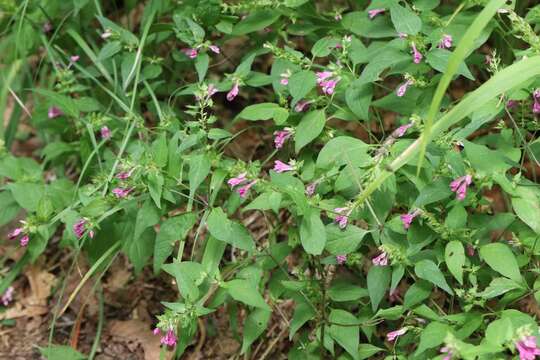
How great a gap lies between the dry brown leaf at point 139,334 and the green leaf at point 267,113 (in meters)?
1.06

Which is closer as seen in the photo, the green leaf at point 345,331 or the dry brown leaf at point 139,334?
the green leaf at point 345,331

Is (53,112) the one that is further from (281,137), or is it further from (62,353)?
(281,137)

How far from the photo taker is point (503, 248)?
2.22m

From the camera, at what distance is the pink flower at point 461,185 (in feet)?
7.14

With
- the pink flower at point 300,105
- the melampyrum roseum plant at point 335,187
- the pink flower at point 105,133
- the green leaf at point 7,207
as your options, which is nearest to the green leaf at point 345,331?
the melampyrum roseum plant at point 335,187

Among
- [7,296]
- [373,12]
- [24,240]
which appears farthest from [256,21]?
[7,296]

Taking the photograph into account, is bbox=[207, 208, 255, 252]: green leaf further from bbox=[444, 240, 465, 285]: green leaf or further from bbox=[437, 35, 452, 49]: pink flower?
bbox=[437, 35, 452, 49]: pink flower

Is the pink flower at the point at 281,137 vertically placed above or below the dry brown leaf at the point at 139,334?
above

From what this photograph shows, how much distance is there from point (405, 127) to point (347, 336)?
28.2 inches

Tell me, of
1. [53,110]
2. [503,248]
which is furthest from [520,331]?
[53,110]

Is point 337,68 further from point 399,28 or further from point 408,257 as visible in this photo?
point 408,257

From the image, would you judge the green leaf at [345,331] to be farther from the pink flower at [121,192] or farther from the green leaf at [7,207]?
the green leaf at [7,207]

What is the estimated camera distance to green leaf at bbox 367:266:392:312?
233cm

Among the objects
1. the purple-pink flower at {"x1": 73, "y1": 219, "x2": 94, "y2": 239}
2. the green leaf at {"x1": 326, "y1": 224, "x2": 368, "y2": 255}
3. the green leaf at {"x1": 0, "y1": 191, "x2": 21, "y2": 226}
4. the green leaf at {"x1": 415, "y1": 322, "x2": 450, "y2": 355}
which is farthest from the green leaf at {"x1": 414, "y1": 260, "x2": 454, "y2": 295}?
the green leaf at {"x1": 0, "y1": 191, "x2": 21, "y2": 226}
